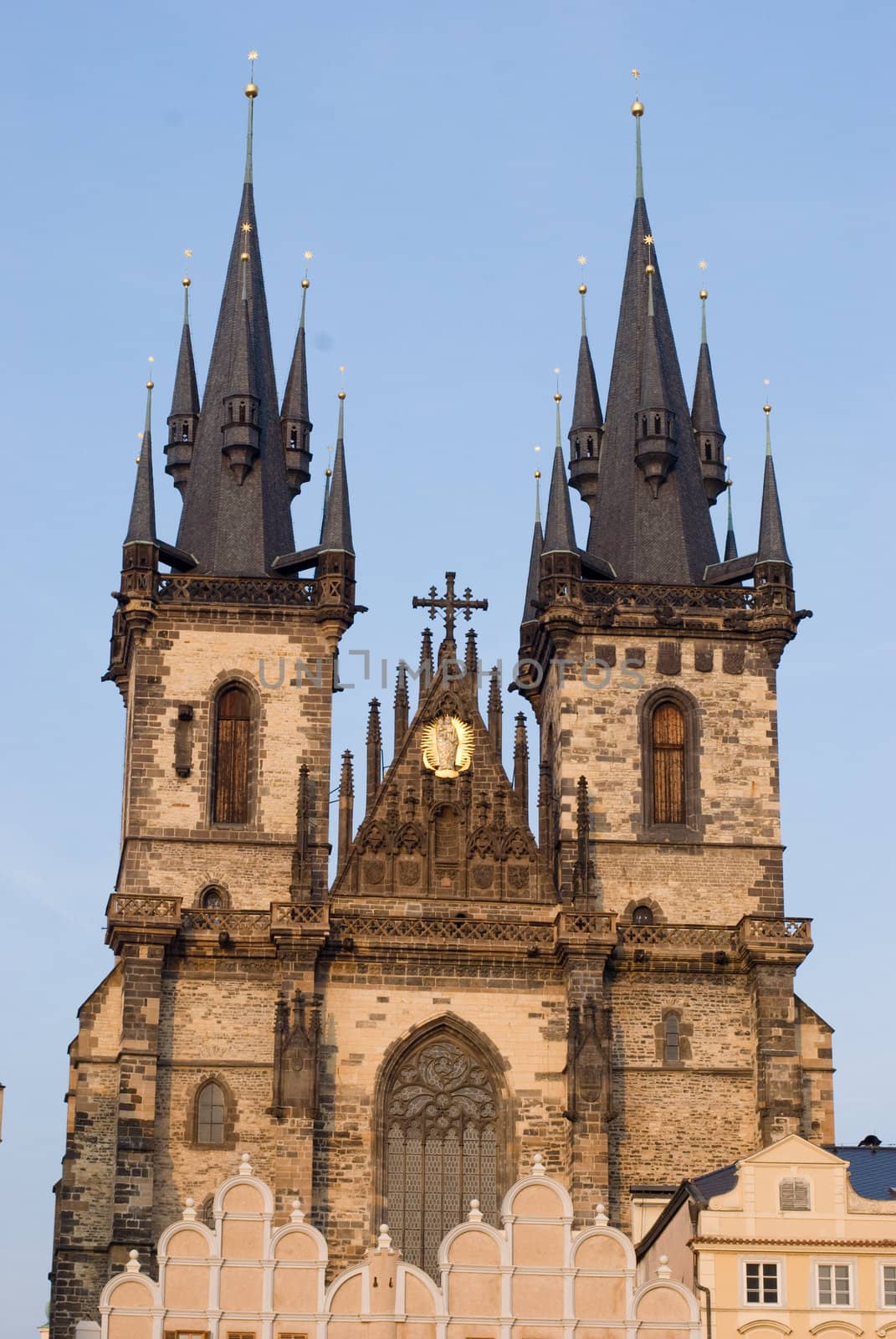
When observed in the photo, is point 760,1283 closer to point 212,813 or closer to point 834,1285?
point 834,1285

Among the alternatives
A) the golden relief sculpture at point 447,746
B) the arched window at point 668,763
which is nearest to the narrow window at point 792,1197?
the arched window at point 668,763

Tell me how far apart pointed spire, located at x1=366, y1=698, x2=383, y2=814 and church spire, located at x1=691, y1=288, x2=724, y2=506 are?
28.5 feet

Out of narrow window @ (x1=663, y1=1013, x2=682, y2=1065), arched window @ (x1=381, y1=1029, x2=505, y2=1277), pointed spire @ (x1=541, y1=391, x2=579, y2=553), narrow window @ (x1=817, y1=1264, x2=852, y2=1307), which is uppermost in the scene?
pointed spire @ (x1=541, y1=391, x2=579, y2=553)

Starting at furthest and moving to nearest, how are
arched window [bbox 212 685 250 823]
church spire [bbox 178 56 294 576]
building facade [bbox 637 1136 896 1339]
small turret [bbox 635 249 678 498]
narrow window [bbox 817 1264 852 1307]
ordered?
small turret [bbox 635 249 678 498] → church spire [bbox 178 56 294 576] → arched window [bbox 212 685 250 823] → narrow window [bbox 817 1264 852 1307] → building facade [bbox 637 1136 896 1339]

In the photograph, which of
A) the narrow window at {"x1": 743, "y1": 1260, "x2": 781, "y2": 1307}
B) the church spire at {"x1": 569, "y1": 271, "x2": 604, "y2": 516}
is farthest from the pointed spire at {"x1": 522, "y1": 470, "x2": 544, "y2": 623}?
the narrow window at {"x1": 743, "y1": 1260, "x2": 781, "y2": 1307}

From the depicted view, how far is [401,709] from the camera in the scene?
2264 inches

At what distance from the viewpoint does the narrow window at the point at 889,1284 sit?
139 ft

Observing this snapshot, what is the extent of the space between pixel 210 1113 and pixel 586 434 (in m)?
16.7

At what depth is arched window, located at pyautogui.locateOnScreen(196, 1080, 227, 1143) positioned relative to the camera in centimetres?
5341

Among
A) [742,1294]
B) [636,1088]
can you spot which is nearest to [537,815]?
[636,1088]

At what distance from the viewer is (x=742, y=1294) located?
42.1 metres

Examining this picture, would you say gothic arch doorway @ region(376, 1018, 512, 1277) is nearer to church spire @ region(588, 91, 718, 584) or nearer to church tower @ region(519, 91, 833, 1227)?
church tower @ region(519, 91, 833, 1227)

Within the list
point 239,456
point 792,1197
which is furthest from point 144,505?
point 792,1197

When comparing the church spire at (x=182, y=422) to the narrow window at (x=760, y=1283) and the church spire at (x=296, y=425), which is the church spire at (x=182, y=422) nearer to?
the church spire at (x=296, y=425)
